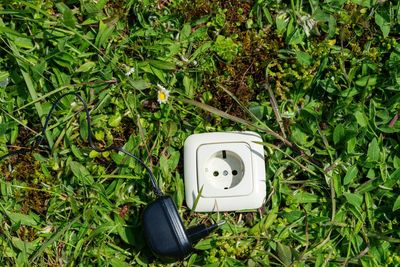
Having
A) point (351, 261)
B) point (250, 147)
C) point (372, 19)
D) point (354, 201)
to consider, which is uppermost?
point (372, 19)

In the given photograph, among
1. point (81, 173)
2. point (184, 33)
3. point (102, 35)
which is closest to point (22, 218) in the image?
point (81, 173)

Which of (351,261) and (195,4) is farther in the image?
(195,4)

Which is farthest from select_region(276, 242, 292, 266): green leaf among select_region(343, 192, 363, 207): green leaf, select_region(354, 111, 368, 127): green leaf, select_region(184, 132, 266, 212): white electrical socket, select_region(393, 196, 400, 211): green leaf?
select_region(354, 111, 368, 127): green leaf

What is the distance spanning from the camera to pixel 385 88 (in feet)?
7.96

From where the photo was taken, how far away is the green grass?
7.84ft

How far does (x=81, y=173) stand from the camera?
2453mm

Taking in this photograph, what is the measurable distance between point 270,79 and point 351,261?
0.74 m

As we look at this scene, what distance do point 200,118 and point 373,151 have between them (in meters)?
0.65

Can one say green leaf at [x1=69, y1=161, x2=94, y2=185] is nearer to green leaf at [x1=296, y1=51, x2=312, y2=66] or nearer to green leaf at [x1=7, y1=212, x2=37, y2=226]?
green leaf at [x1=7, y1=212, x2=37, y2=226]

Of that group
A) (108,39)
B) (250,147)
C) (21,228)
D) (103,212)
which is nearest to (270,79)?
(250,147)

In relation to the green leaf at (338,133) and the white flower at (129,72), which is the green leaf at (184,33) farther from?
the green leaf at (338,133)

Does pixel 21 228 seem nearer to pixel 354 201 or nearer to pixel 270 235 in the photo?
pixel 270 235

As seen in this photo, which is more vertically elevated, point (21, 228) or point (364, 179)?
point (364, 179)

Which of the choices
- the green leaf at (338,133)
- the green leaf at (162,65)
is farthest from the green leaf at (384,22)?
the green leaf at (162,65)
